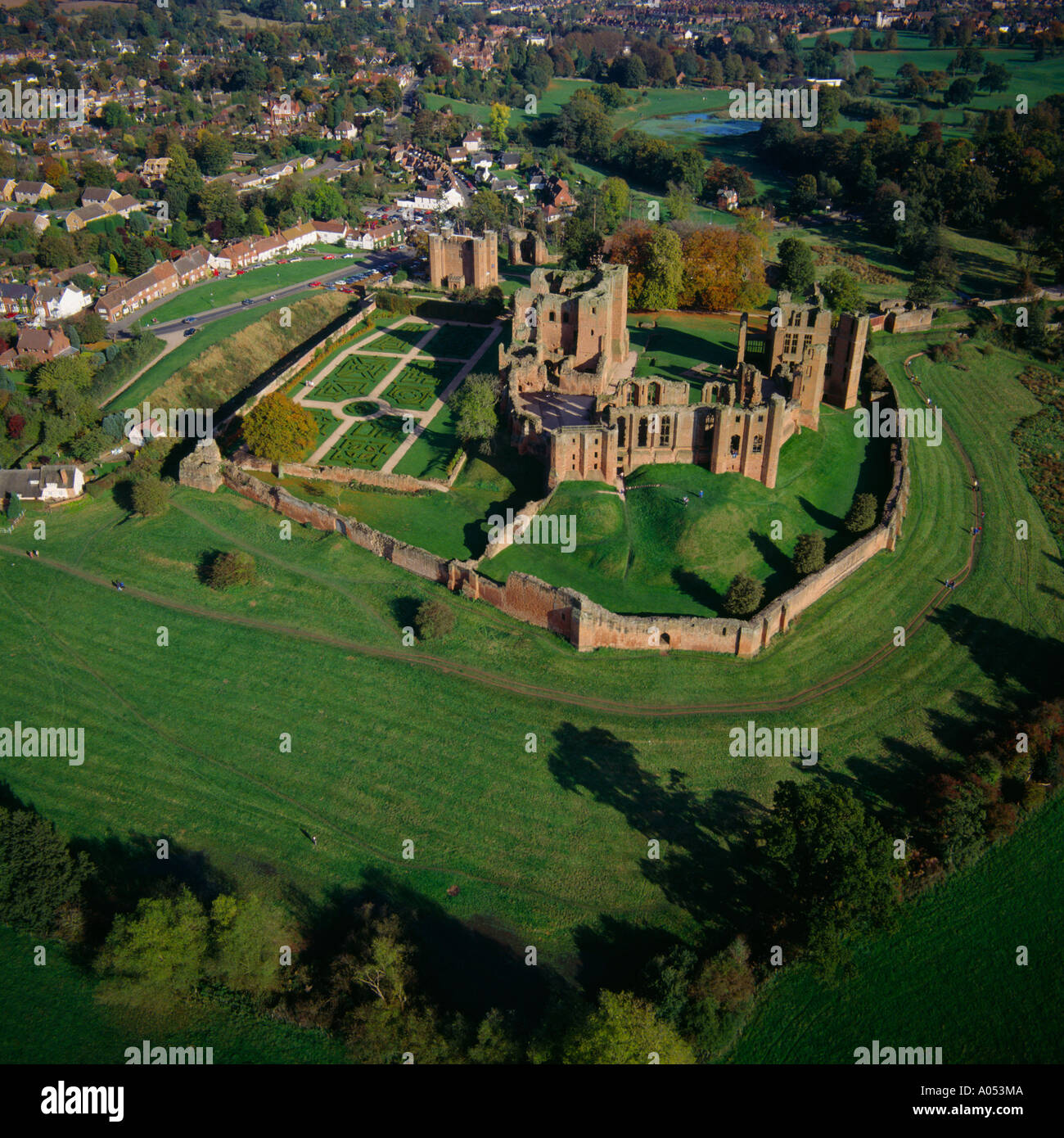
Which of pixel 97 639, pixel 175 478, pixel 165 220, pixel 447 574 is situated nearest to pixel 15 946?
pixel 97 639

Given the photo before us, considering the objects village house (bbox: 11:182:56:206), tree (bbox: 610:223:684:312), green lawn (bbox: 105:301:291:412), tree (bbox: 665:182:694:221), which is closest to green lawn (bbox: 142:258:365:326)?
green lawn (bbox: 105:301:291:412)

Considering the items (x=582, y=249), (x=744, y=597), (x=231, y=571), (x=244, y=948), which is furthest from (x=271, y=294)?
(x=244, y=948)

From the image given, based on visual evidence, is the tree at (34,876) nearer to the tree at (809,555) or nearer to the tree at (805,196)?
the tree at (809,555)

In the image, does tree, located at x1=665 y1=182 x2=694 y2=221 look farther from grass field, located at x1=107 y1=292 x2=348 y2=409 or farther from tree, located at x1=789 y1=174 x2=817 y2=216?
grass field, located at x1=107 y1=292 x2=348 y2=409

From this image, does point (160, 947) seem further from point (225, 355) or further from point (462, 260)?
point (462, 260)

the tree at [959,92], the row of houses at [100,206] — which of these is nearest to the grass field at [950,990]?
the row of houses at [100,206]

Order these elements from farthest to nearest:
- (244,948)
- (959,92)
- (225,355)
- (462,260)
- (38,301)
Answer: (959,92), (462,260), (38,301), (225,355), (244,948)

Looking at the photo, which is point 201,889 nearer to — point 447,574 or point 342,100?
point 447,574
